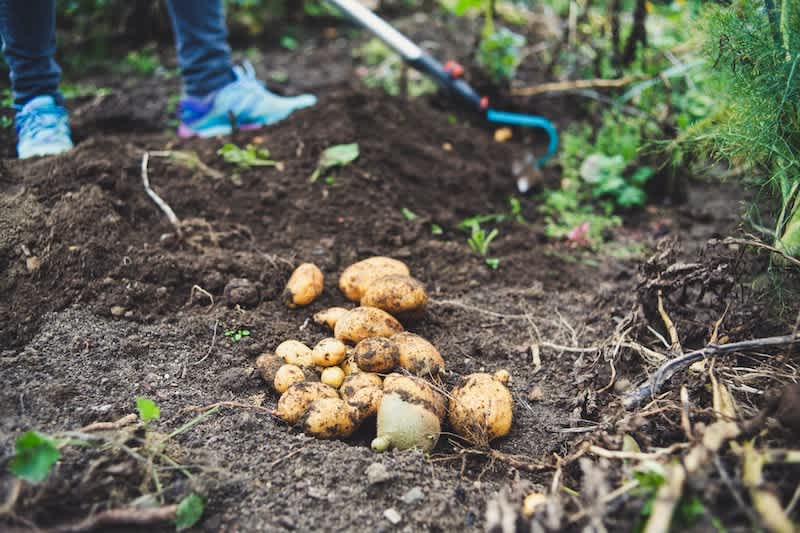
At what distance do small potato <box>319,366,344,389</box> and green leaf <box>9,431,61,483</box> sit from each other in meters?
0.92

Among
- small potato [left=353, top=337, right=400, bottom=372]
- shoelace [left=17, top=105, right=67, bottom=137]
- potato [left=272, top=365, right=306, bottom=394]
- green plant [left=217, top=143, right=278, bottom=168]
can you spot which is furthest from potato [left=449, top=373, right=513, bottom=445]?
shoelace [left=17, top=105, right=67, bottom=137]

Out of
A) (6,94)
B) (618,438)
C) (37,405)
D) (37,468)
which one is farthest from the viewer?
(6,94)

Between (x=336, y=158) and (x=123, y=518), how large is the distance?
229cm

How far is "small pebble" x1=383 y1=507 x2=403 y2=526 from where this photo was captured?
172 cm

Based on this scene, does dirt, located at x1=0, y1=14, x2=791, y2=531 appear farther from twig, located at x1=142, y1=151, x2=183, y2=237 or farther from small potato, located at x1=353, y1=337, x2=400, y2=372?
small potato, located at x1=353, y1=337, x2=400, y2=372

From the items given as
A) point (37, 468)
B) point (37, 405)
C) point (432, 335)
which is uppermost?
point (37, 468)

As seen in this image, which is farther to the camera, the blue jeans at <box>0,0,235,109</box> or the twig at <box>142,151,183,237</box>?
the blue jeans at <box>0,0,235,109</box>

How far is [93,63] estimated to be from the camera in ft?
17.0

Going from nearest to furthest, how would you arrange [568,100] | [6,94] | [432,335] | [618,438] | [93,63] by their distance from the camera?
[618,438], [432,335], [6,94], [568,100], [93,63]

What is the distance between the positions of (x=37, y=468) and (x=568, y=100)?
4307 mm

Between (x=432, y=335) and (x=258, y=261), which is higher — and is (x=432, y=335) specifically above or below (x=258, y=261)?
below

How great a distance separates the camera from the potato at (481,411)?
6.70ft

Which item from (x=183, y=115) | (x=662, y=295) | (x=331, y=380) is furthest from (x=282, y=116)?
(x=662, y=295)

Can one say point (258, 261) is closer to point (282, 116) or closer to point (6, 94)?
point (282, 116)
